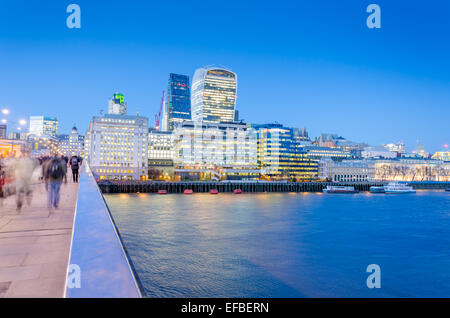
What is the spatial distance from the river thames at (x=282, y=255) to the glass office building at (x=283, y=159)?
113456 mm

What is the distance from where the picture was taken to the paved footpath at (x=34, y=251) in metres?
4.83

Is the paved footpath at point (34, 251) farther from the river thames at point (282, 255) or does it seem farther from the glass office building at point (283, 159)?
the glass office building at point (283, 159)

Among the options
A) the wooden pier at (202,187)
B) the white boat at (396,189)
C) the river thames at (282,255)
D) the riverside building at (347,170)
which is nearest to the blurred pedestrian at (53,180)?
the river thames at (282,255)

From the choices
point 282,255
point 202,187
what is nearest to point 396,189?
point 202,187

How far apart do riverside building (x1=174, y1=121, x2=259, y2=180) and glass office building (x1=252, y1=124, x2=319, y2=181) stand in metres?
7.60

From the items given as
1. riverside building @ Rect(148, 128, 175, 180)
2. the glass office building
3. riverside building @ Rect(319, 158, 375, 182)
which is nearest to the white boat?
the glass office building

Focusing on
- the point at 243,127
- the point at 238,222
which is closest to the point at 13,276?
the point at 238,222

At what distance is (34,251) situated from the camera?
257 inches

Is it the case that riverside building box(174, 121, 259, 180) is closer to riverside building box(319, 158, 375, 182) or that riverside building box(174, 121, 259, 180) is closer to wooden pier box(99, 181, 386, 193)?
wooden pier box(99, 181, 386, 193)

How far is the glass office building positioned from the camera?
165125 millimetres

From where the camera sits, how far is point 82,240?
161 inches
